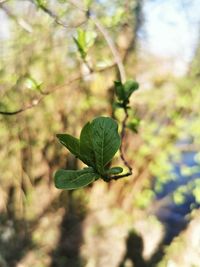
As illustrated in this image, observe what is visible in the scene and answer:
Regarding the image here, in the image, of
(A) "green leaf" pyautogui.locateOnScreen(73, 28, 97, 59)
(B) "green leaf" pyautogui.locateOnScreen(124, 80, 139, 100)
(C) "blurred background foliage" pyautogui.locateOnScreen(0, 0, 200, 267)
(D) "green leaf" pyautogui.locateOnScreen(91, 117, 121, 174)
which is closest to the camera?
(D) "green leaf" pyautogui.locateOnScreen(91, 117, 121, 174)

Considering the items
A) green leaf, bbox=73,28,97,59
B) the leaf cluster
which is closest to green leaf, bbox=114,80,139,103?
green leaf, bbox=73,28,97,59

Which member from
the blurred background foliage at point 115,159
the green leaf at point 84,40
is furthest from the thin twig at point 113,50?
the blurred background foliage at point 115,159

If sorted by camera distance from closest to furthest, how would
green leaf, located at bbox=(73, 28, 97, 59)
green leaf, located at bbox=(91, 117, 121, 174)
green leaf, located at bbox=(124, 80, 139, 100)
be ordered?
green leaf, located at bbox=(91, 117, 121, 174)
green leaf, located at bbox=(124, 80, 139, 100)
green leaf, located at bbox=(73, 28, 97, 59)

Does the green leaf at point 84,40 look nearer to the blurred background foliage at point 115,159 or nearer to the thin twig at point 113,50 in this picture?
the thin twig at point 113,50

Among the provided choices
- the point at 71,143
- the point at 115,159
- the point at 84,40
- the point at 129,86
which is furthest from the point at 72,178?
the point at 115,159

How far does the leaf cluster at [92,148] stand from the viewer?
861 millimetres

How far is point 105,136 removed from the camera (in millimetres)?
861

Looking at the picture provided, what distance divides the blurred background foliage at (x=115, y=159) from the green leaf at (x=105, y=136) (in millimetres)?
3926

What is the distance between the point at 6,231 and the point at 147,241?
1957mm

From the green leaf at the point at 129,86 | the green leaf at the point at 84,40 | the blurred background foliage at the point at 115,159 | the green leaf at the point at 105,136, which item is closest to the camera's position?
the green leaf at the point at 105,136

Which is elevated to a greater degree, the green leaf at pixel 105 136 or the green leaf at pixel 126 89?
the green leaf at pixel 126 89

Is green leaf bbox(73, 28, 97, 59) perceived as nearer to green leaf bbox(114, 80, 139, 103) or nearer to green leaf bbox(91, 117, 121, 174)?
green leaf bbox(114, 80, 139, 103)

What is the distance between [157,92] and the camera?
5344 mm

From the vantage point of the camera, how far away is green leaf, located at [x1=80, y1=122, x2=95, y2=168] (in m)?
0.86
